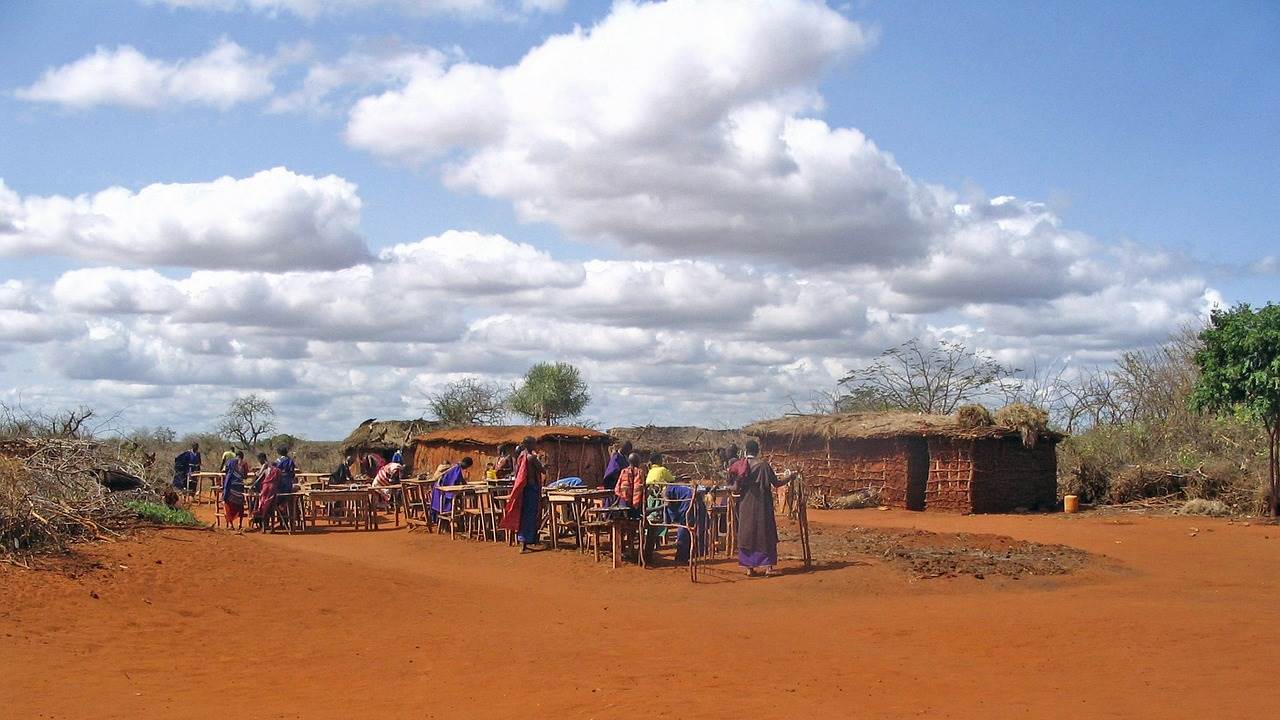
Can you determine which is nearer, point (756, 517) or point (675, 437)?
point (756, 517)

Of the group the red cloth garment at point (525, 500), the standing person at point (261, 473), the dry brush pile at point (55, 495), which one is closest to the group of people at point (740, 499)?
the red cloth garment at point (525, 500)

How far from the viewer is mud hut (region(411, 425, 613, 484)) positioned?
82.7 ft

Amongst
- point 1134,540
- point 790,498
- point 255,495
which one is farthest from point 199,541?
point 1134,540

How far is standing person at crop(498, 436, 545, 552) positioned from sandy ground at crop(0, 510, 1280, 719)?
2.66 feet

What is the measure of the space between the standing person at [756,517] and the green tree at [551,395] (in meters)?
34.5

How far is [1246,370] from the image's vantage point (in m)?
20.9

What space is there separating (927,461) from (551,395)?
2605cm

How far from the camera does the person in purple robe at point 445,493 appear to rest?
62.2 feet

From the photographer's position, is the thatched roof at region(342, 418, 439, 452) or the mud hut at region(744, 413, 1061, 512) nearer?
the mud hut at region(744, 413, 1061, 512)

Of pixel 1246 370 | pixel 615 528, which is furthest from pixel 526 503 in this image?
pixel 1246 370

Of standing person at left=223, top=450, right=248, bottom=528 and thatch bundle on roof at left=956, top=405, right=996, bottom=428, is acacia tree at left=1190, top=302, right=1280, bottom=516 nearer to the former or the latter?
thatch bundle on roof at left=956, top=405, right=996, bottom=428

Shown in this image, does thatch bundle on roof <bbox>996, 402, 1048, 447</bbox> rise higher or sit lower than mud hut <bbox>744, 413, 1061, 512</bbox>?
higher

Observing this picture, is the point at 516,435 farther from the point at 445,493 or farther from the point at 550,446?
the point at 445,493

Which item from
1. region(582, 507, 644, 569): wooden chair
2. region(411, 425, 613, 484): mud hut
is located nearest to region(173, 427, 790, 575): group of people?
region(582, 507, 644, 569): wooden chair
